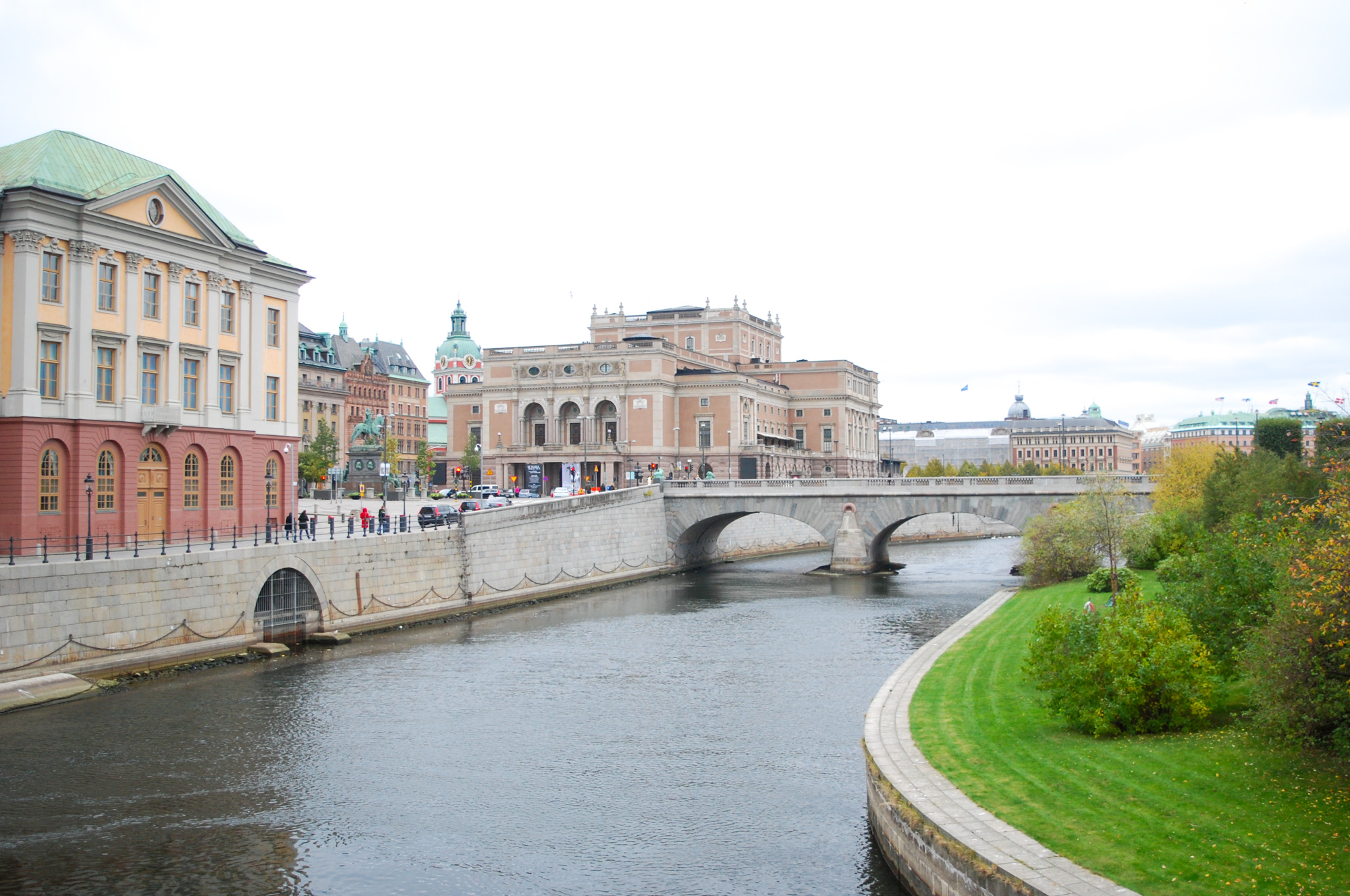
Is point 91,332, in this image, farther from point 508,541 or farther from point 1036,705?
point 1036,705

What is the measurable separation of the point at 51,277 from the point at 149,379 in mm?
5507

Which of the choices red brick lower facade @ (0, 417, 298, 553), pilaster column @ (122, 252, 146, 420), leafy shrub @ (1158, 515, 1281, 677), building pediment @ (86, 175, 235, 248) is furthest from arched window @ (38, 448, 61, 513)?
leafy shrub @ (1158, 515, 1281, 677)

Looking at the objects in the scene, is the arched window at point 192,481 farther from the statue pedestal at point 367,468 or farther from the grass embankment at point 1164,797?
the statue pedestal at point 367,468

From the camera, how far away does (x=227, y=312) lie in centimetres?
4812

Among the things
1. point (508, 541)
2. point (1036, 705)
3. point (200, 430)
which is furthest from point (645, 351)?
point (1036, 705)

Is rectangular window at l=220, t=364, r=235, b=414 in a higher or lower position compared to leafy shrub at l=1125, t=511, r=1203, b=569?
higher

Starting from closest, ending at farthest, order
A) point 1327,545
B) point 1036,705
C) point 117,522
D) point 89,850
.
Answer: point 1327,545, point 89,850, point 1036,705, point 117,522

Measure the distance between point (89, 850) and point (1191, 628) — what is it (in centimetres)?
2142

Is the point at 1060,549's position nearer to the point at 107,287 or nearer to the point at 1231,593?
the point at 1231,593

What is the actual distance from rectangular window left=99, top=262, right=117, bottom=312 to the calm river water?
15.2 metres

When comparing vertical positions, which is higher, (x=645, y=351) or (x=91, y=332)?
(x=645, y=351)

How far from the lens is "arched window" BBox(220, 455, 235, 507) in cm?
4794

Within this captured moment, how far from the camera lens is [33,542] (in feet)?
127

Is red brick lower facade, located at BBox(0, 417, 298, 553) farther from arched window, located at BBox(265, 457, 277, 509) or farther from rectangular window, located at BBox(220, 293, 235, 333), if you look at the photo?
rectangular window, located at BBox(220, 293, 235, 333)
